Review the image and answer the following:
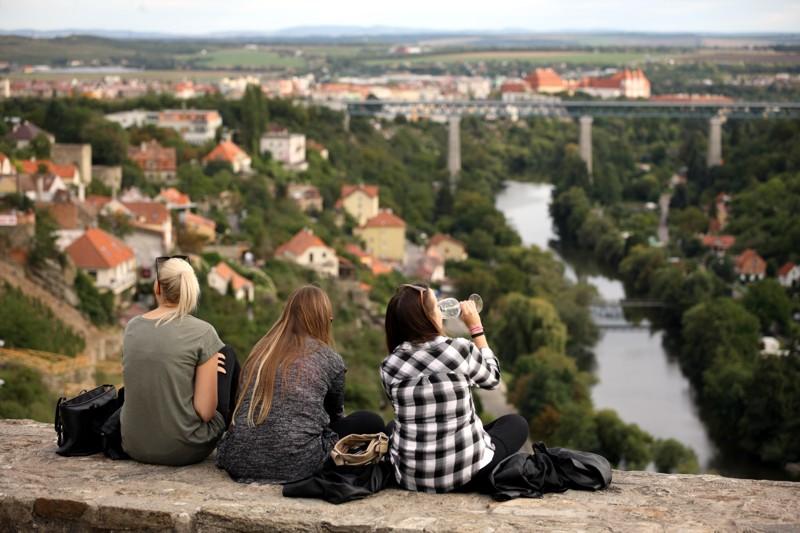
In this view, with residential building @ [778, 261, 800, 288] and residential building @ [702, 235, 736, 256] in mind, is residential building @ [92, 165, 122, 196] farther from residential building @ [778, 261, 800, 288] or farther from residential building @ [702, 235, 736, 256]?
residential building @ [702, 235, 736, 256]

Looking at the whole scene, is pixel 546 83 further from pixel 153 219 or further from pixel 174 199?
pixel 153 219

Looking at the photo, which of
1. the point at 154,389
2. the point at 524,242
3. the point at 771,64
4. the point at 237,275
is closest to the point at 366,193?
the point at 524,242

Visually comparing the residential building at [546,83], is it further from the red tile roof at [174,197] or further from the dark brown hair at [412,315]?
the dark brown hair at [412,315]

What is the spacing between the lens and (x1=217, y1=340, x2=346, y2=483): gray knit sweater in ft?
9.23

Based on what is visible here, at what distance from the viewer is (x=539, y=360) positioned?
620 inches

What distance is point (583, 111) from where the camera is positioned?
156 ft

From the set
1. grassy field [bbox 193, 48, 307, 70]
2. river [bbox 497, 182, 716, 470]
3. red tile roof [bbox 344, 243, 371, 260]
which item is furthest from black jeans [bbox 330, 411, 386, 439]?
grassy field [bbox 193, 48, 307, 70]

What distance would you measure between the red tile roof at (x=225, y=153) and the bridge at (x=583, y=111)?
11.1 metres

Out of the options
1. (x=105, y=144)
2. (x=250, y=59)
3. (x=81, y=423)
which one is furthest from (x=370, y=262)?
(x=250, y=59)

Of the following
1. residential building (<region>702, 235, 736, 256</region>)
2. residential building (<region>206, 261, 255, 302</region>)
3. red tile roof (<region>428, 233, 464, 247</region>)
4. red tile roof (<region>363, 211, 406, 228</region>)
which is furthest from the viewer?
residential building (<region>702, 235, 736, 256</region>)

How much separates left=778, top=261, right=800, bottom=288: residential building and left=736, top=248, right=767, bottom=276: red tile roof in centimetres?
35

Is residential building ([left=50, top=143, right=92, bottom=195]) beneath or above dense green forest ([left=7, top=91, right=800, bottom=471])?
above

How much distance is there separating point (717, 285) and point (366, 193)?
8364 millimetres

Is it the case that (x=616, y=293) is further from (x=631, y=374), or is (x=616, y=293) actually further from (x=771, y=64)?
(x=771, y=64)
